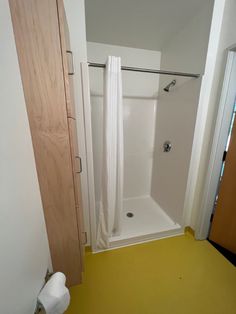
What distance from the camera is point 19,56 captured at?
70cm

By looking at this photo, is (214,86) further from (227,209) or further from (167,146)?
(227,209)

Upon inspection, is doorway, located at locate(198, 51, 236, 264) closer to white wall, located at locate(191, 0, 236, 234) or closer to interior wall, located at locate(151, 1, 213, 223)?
white wall, located at locate(191, 0, 236, 234)

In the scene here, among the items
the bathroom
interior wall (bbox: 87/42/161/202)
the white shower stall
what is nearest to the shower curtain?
the bathroom

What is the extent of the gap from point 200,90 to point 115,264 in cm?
185

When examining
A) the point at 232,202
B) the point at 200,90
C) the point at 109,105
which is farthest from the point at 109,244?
the point at 200,90

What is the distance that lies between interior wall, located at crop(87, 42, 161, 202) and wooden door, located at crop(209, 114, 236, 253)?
3.56ft

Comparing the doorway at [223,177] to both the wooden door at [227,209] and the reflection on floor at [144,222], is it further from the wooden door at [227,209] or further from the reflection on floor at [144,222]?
the reflection on floor at [144,222]

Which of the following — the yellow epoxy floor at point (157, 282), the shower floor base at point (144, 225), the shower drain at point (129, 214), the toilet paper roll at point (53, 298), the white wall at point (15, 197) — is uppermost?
the white wall at point (15, 197)

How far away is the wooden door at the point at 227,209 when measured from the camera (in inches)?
52.1

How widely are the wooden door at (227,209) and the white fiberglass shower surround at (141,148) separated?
0.36 metres

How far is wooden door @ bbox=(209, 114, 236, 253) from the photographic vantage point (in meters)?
1.32

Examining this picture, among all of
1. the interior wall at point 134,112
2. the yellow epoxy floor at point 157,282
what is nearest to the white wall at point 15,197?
the yellow epoxy floor at point 157,282

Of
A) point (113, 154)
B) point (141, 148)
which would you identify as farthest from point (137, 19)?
point (141, 148)

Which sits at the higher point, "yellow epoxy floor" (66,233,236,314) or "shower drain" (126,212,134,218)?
"shower drain" (126,212,134,218)
